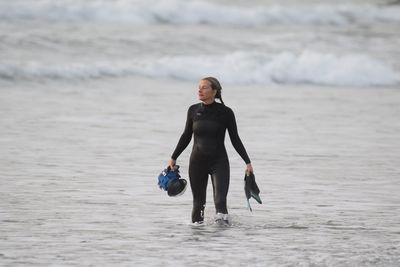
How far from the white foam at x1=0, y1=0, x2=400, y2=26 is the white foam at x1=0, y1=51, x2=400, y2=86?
739 cm

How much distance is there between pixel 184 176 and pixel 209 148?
336cm

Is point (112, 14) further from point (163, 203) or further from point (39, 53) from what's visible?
A: point (163, 203)

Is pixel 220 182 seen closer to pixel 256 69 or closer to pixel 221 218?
pixel 221 218

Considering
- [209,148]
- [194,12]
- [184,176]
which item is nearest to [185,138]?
[209,148]

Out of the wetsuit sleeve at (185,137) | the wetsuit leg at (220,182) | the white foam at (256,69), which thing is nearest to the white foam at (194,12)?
the white foam at (256,69)

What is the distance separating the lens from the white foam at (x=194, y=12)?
125ft

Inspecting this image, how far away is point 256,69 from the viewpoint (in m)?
30.6

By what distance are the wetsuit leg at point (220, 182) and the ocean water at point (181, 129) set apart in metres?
0.24

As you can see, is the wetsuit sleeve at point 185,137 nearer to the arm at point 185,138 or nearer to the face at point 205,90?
the arm at point 185,138

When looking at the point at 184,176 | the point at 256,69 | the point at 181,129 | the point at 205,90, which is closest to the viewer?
the point at 205,90

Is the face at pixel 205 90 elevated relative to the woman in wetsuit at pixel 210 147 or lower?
elevated

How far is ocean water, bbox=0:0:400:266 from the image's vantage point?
411 inches

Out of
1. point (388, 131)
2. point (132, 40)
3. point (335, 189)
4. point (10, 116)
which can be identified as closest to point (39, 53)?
point (132, 40)

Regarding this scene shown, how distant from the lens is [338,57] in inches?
1315
